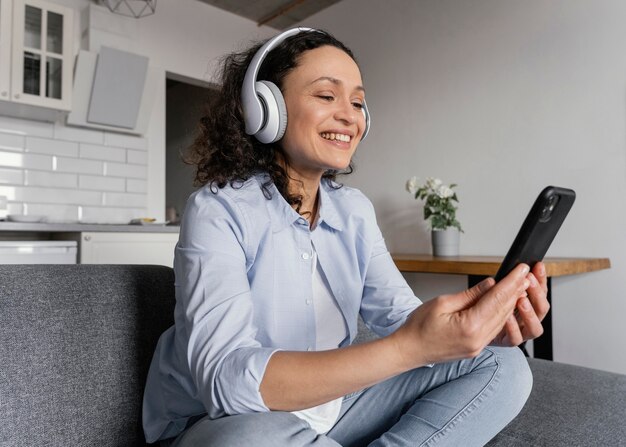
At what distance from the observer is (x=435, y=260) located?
2.52 m

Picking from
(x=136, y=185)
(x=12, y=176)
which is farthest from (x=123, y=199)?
(x=12, y=176)

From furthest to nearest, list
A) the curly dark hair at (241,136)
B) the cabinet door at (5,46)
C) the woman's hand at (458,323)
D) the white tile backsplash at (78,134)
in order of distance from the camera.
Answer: the white tile backsplash at (78,134), the cabinet door at (5,46), the curly dark hair at (241,136), the woman's hand at (458,323)

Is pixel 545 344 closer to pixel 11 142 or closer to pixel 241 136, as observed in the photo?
pixel 241 136

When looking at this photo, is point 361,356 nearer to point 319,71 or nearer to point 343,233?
point 343,233

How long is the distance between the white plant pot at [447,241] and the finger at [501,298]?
7.42ft

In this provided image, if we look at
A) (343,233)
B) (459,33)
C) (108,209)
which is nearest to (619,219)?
(459,33)

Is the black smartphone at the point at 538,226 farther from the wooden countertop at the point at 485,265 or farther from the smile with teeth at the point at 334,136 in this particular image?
the wooden countertop at the point at 485,265

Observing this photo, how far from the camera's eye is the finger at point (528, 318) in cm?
80

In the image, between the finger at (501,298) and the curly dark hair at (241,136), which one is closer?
the finger at (501,298)

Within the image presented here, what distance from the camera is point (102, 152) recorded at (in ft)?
11.3

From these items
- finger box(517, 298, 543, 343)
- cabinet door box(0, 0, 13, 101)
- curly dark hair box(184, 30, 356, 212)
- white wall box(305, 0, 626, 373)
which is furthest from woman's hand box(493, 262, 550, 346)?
cabinet door box(0, 0, 13, 101)

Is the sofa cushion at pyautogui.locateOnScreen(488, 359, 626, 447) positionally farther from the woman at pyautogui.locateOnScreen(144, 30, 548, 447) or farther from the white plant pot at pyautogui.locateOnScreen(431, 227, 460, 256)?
the white plant pot at pyautogui.locateOnScreen(431, 227, 460, 256)

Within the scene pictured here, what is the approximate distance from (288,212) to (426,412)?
44 cm

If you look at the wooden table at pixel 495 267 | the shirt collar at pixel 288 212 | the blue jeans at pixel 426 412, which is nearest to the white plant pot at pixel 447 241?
the wooden table at pixel 495 267
